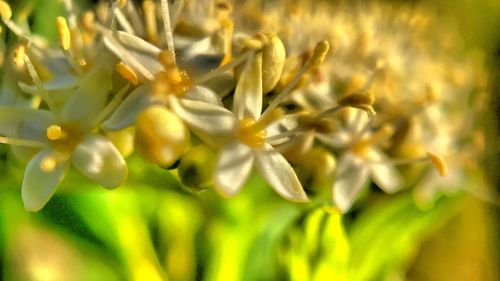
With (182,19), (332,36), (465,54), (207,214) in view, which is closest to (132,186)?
(207,214)

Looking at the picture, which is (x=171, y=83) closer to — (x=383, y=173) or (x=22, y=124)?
(x=22, y=124)

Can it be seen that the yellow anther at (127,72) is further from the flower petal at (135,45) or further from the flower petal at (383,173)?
the flower petal at (383,173)

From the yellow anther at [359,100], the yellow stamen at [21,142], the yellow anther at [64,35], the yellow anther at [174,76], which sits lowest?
the yellow stamen at [21,142]

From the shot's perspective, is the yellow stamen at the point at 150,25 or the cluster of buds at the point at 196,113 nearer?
the cluster of buds at the point at 196,113

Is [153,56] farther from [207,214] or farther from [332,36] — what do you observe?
[332,36]

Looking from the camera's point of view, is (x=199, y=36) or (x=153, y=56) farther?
(x=199, y=36)

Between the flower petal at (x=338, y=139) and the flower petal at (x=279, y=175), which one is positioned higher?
the flower petal at (x=279, y=175)

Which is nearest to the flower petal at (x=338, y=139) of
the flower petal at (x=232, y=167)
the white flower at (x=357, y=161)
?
the white flower at (x=357, y=161)

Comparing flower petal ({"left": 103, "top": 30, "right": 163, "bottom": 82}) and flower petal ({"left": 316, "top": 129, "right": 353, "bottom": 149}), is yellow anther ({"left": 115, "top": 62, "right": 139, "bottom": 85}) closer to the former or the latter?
flower petal ({"left": 103, "top": 30, "right": 163, "bottom": 82})
